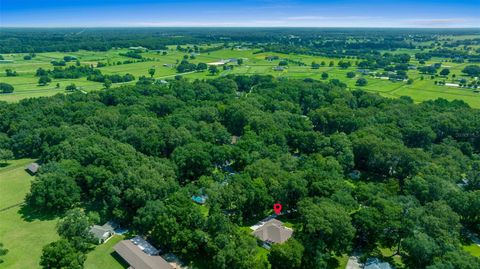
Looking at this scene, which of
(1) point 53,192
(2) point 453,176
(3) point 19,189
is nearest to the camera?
(1) point 53,192

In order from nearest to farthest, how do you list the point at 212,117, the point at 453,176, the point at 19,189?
the point at 453,176 → the point at 19,189 → the point at 212,117

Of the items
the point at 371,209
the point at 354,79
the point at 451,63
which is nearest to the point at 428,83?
the point at 354,79

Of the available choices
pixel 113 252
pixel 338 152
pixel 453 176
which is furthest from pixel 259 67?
pixel 113 252

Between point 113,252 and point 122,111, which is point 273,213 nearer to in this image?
point 113,252

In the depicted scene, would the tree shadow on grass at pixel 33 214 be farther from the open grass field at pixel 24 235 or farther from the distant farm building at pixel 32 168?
the distant farm building at pixel 32 168

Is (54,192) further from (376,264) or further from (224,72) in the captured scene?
(224,72)

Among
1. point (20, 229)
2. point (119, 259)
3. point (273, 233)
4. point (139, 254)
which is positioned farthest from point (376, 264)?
point (20, 229)

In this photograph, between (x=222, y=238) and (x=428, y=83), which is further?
(x=428, y=83)

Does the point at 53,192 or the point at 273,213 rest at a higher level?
the point at 53,192
